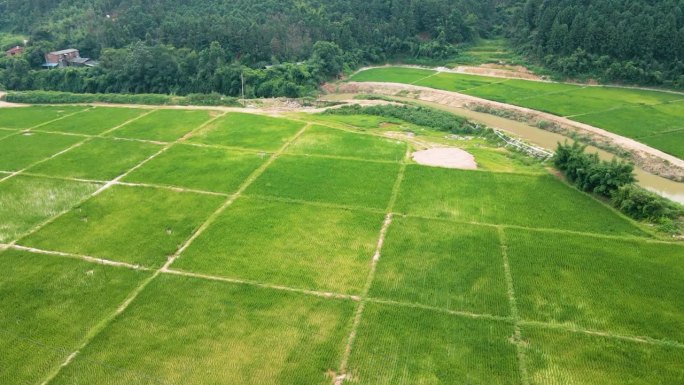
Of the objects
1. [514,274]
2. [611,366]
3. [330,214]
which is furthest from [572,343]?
[330,214]

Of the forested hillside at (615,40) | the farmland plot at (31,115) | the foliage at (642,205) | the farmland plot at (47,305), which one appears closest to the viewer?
the farmland plot at (47,305)

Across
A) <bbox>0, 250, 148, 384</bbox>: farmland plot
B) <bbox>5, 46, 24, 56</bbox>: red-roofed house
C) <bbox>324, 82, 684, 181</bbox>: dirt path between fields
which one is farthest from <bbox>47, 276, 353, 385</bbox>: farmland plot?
<bbox>5, 46, 24, 56</bbox>: red-roofed house

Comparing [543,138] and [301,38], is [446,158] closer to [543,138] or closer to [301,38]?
[543,138]

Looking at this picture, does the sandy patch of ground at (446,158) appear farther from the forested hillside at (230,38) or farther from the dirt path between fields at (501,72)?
the dirt path between fields at (501,72)

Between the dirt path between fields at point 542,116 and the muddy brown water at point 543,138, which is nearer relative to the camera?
the muddy brown water at point 543,138

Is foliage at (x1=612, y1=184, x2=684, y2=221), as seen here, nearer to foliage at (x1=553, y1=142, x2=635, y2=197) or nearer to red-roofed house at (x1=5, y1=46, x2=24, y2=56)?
foliage at (x1=553, y1=142, x2=635, y2=197)

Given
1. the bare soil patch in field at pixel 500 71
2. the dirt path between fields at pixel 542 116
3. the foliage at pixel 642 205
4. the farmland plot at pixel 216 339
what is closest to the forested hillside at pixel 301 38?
the bare soil patch in field at pixel 500 71
